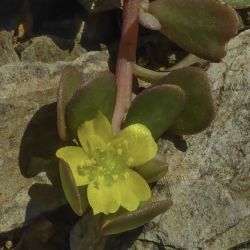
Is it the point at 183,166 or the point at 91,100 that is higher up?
the point at 91,100

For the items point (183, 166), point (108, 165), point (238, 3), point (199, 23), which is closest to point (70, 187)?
point (108, 165)

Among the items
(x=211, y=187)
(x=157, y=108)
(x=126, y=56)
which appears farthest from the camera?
(x=126, y=56)

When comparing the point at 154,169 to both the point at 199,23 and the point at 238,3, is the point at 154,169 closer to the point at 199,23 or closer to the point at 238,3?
the point at 199,23

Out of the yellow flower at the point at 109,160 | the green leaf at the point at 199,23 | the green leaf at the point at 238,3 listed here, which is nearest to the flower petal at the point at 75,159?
the yellow flower at the point at 109,160

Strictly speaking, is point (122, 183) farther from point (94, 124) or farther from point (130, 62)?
point (130, 62)

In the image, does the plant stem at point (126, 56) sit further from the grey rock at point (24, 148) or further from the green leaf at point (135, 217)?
→ the green leaf at point (135, 217)

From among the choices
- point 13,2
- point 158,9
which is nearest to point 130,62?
point 158,9
